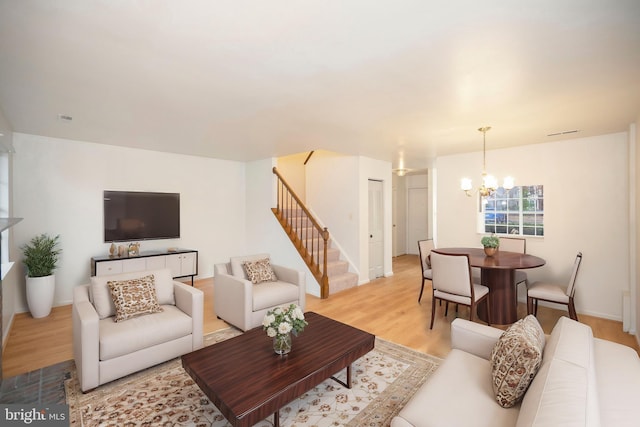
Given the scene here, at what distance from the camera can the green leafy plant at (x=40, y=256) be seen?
394 cm

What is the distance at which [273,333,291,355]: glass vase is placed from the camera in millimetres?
2180

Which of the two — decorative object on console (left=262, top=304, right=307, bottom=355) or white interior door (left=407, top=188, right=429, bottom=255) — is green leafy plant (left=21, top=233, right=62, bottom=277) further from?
white interior door (left=407, top=188, right=429, bottom=255)

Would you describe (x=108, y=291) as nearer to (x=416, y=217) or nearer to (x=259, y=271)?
(x=259, y=271)

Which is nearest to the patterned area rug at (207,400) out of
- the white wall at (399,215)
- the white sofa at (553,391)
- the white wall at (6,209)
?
the white sofa at (553,391)

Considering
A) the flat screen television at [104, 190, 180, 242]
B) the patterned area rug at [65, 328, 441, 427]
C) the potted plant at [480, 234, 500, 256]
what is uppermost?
the flat screen television at [104, 190, 180, 242]

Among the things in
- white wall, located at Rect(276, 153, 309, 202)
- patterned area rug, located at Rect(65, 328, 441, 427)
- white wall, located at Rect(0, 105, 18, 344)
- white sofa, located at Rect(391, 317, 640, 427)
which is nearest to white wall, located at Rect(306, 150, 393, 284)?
white wall, located at Rect(276, 153, 309, 202)

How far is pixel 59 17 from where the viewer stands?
5.29 ft

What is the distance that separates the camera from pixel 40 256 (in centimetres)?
398

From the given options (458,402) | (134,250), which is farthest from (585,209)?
(134,250)

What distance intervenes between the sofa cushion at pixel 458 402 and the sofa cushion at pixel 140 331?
2161 millimetres

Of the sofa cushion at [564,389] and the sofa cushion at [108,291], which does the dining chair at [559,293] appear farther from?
the sofa cushion at [108,291]

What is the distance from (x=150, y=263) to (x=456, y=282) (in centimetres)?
462

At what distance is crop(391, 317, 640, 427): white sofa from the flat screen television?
5109mm

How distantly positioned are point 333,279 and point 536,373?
153 inches
